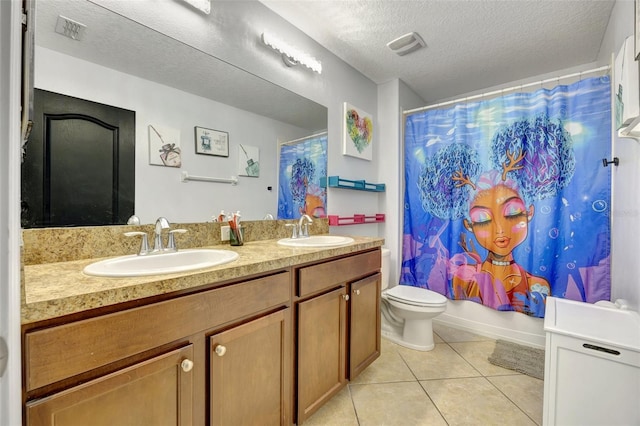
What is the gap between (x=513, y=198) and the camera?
7.39 feet

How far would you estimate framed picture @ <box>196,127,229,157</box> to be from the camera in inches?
58.3

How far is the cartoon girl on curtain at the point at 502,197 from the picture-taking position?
2.12 meters

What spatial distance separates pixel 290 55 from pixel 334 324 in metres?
1.69

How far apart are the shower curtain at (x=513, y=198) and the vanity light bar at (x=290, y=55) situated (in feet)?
3.97

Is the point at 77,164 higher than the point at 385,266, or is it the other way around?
the point at 77,164

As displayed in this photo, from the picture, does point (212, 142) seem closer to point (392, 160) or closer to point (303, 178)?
point (303, 178)

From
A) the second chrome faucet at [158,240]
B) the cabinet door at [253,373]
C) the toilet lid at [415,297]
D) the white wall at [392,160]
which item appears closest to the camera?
the cabinet door at [253,373]

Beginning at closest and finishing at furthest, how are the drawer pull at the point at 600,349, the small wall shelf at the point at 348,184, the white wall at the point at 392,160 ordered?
the drawer pull at the point at 600,349 → the small wall shelf at the point at 348,184 → the white wall at the point at 392,160

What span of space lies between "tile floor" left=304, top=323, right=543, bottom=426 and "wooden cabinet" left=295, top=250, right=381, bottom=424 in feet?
0.46

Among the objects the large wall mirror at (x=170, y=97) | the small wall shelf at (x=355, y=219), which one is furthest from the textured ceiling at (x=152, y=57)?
the small wall shelf at (x=355, y=219)

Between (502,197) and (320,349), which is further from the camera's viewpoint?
(502,197)

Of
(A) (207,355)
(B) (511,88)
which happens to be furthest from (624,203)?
(A) (207,355)

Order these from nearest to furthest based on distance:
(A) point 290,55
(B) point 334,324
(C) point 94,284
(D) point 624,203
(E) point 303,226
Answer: (C) point 94,284 → (B) point 334,324 → (D) point 624,203 → (A) point 290,55 → (E) point 303,226

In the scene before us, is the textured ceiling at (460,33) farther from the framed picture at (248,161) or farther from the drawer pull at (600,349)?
the drawer pull at (600,349)
